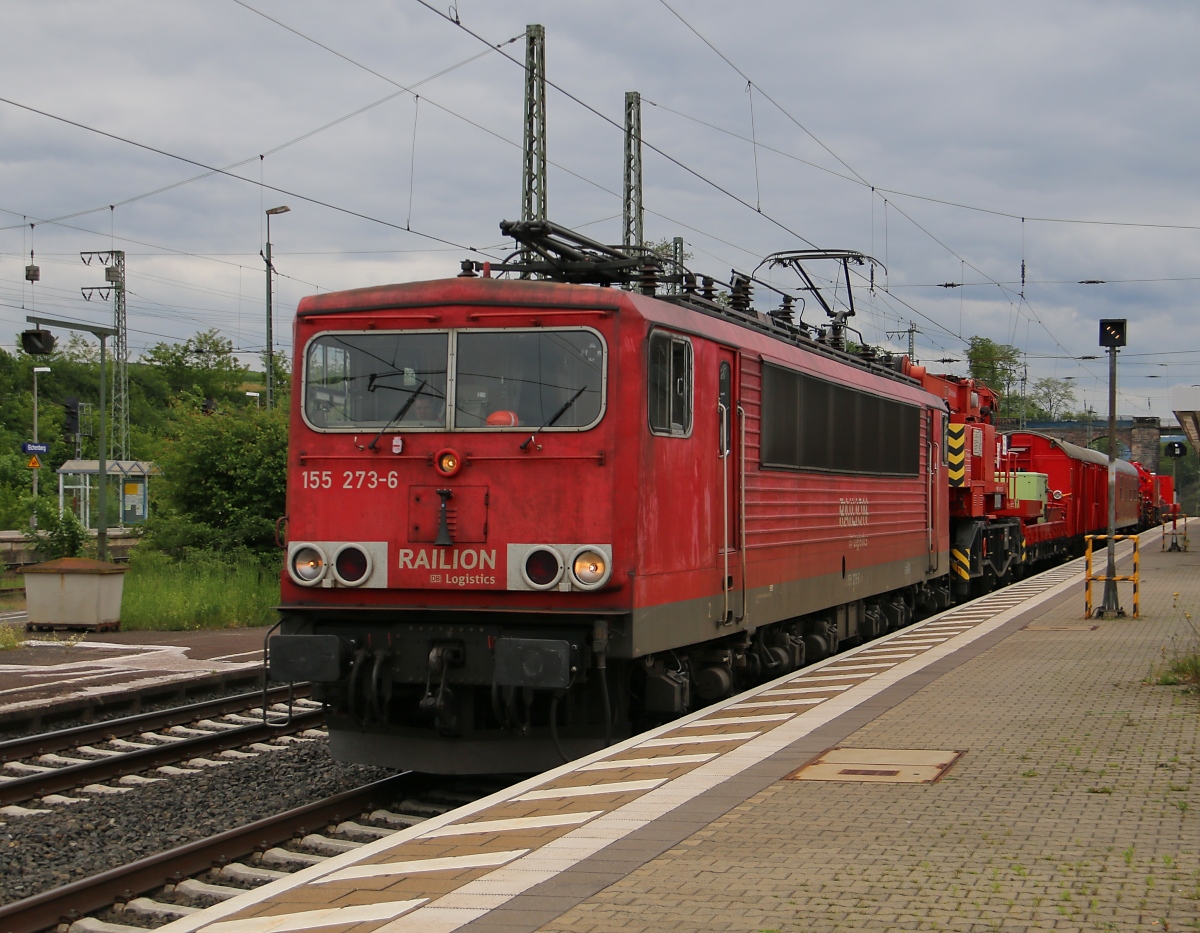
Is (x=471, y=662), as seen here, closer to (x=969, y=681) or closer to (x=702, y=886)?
(x=702, y=886)

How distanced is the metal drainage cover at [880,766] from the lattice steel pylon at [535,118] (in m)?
13.4

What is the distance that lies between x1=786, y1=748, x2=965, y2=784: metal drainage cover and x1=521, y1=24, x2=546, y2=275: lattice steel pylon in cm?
1336

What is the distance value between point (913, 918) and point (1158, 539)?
46542 mm

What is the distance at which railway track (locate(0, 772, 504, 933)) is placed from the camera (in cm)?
648

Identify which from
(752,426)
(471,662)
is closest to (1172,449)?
(752,426)

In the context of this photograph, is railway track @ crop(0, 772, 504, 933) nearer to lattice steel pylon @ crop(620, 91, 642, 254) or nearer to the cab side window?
the cab side window

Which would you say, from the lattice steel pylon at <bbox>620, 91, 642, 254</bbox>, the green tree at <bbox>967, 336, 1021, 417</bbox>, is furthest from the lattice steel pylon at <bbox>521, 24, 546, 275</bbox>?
the green tree at <bbox>967, 336, 1021, 417</bbox>

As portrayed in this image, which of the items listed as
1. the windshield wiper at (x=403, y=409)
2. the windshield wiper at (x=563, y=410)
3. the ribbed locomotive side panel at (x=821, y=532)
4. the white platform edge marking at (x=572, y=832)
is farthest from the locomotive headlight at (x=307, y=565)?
the ribbed locomotive side panel at (x=821, y=532)

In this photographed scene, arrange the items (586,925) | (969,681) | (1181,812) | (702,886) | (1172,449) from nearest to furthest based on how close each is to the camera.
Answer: (586,925), (702,886), (1181,812), (969,681), (1172,449)

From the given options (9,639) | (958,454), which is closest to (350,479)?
(9,639)

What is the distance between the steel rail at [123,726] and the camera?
10469 mm

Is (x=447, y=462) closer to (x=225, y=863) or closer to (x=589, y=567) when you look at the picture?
(x=589, y=567)

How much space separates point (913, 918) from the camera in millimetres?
4836

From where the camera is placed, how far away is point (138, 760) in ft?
32.9
